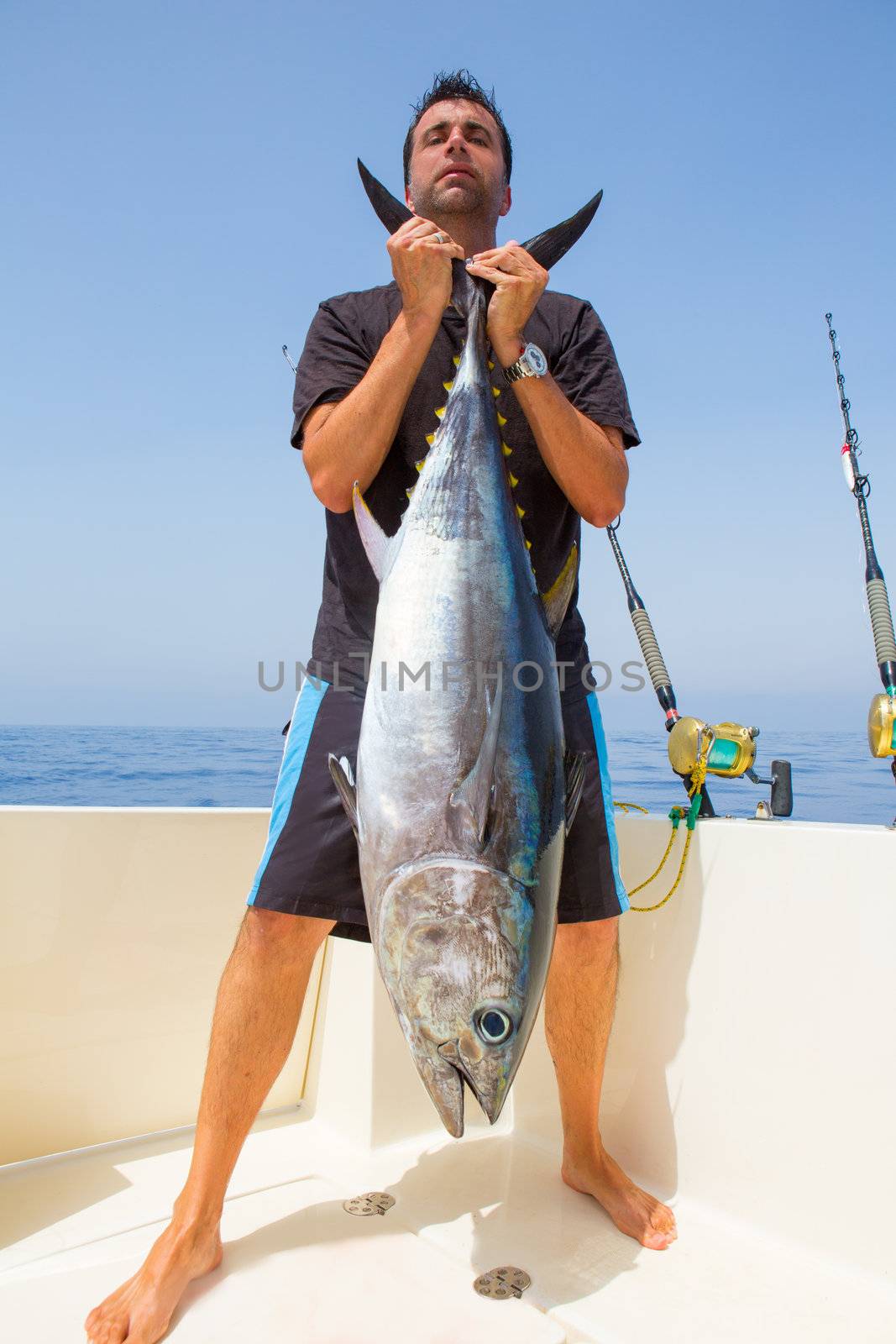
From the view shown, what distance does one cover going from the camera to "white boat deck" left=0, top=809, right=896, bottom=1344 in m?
1.64

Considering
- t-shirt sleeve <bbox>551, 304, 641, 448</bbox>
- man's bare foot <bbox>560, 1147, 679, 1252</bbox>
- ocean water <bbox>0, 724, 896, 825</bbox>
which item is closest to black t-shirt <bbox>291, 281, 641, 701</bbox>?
t-shirt sleeve <bbox>551, 304, 641, 448</bbox>

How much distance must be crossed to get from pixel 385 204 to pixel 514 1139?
2.25 meters

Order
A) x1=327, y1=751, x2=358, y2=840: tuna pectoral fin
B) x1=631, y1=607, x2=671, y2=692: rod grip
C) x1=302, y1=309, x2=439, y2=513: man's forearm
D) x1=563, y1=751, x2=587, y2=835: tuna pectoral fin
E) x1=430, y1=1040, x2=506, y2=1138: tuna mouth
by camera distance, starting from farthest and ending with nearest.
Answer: x1=631, y1=607, x2=671, y2=692: rod grip < x1=302, y1=309, x2=439, y2=513: man's forearm < x1=563, y1=751, x2=587, y2=835: tuna pectoral fin < x1=327, y1=751, x2=358, y2=840: tuna pectoral fin < x1=430, y1=1040, x2=506, y2=1138: tuna mouth

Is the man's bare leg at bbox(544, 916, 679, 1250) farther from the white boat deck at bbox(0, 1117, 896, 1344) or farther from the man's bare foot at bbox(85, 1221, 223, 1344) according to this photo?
the man's bare foot at bbox(85, 1221, 223, 1344)

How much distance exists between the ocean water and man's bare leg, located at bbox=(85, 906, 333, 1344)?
3158 millimetres

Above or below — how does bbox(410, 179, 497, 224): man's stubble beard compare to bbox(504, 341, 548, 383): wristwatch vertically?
above

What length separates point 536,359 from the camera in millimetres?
1721

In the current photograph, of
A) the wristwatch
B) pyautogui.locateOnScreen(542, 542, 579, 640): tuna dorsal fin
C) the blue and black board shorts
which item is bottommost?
the blue and black board shorts

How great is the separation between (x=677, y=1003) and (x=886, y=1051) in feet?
1.62

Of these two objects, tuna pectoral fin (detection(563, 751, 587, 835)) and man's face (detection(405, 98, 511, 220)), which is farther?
man's face (detection(405, 98, 511, 220))

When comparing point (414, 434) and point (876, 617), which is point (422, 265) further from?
point (876, 617)

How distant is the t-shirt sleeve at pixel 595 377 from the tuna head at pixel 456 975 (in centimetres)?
110

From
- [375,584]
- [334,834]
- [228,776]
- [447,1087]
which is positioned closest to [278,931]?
Answer: [334,834]

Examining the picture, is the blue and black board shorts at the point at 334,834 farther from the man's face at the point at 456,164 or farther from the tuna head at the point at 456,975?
the man's face at the point at 456,164
